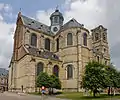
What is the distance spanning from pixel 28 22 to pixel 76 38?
18.1m

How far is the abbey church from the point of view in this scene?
55.6m

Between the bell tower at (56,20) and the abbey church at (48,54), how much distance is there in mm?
3773

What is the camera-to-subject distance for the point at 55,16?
3073 inches

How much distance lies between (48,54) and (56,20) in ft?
64.1

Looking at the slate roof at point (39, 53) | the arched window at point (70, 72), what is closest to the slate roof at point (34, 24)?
the slate roof at point (39, 53)

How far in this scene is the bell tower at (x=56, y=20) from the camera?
7550 centimetres

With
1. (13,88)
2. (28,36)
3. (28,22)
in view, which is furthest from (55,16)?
(13,88)

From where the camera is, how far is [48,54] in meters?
63.0

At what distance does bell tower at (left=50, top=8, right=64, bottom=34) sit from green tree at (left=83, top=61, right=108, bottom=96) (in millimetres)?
40770

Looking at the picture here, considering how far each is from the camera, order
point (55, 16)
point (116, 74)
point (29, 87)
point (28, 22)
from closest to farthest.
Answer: point (116, 74), point (29, 87), point (28, 22), point (55, 16)

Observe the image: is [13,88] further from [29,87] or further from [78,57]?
[78,57]

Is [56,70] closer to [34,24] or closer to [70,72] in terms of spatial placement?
[70,72]

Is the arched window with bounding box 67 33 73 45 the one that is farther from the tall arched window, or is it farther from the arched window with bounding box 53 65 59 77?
the tall arched window

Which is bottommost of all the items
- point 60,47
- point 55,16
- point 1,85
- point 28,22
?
point 1,85
